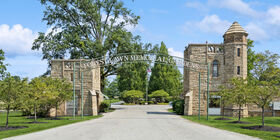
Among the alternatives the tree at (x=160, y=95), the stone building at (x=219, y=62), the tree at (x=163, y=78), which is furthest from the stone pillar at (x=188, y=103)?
the tree at (x=163, y=78)

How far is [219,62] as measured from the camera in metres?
26.6

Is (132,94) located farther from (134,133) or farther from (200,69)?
(134,133)

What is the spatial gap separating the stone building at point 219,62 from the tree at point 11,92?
15.5 meters

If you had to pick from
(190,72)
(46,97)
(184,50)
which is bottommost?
(46,97)

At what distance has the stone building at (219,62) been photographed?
25812 millimetres

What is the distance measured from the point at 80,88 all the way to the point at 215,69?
14.4 meters

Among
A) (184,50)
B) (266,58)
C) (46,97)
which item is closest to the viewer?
(46,97)

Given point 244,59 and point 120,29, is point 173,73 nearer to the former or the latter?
point 120,29

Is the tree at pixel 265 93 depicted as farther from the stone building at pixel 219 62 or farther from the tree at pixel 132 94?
the tree at pixel 132 94

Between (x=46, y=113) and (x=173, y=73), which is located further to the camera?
(x=173, y=73)

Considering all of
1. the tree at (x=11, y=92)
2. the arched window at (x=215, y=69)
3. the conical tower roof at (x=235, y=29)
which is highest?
the conical tower roof at (x=235, y=29)

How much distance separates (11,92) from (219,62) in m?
19.5

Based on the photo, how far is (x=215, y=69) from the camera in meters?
26.8

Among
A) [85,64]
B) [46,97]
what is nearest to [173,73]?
[85,64]
